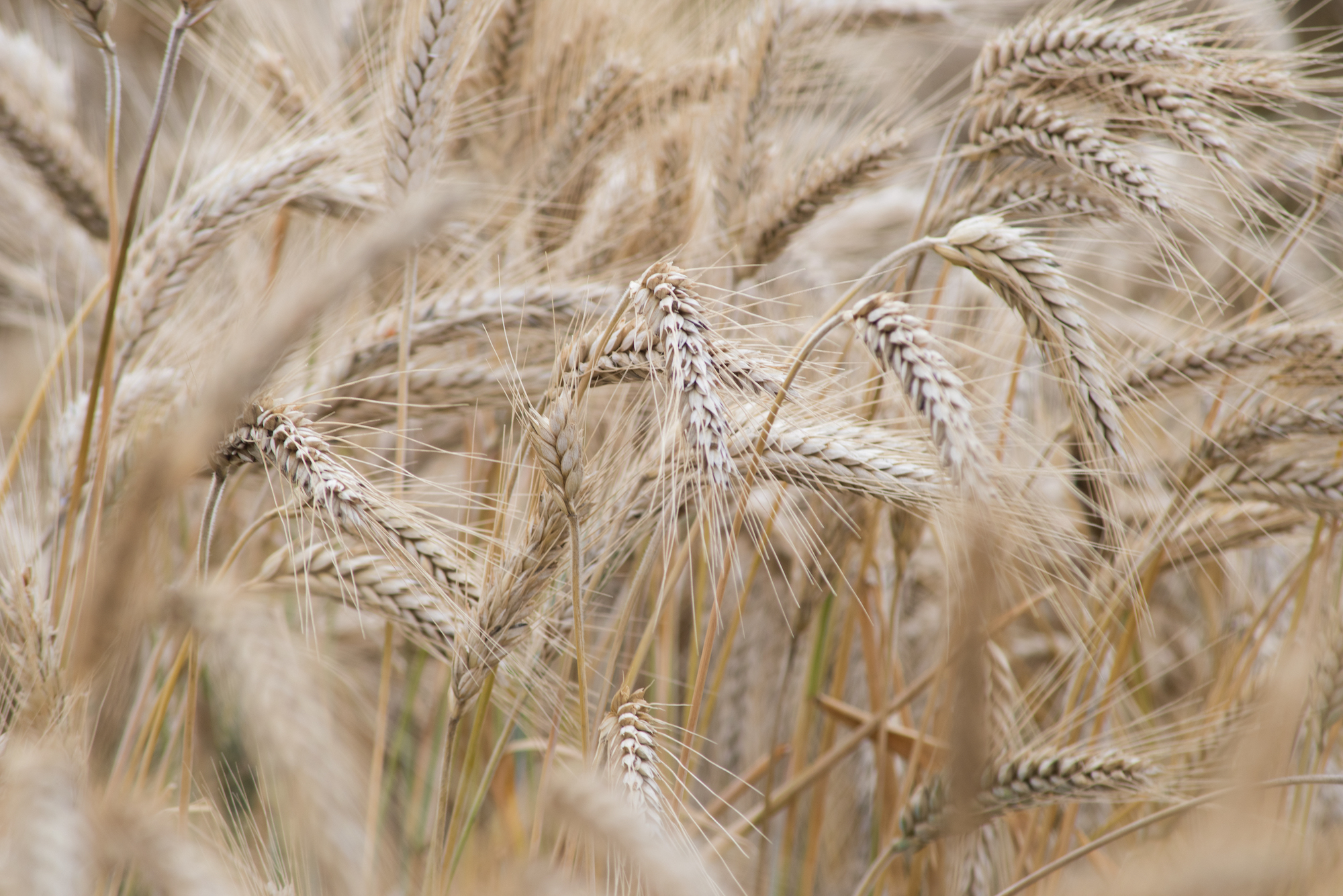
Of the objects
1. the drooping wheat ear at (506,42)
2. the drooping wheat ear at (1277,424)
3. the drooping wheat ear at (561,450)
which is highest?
the drooping wheat ear at (506,42)

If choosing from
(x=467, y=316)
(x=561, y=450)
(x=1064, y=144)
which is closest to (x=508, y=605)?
(x=561, y=450)

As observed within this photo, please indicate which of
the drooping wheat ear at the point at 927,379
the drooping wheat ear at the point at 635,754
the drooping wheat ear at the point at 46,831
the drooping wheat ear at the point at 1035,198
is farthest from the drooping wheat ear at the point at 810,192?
the drooping wheat ear at the point at 46,831

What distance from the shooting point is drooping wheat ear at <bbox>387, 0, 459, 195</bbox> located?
1.21 meters

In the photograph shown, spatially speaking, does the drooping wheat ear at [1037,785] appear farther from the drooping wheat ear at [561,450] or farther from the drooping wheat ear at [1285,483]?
the drooping wheat ear at [561,450]

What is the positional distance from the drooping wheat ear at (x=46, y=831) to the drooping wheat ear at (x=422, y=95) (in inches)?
34.5

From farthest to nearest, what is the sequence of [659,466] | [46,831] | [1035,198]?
[1035,198] → [659,466] → [46,831]

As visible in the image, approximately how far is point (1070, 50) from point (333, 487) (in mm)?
1170

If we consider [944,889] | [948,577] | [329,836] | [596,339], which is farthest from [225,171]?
[944,889]

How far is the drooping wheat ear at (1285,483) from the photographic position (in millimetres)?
1180

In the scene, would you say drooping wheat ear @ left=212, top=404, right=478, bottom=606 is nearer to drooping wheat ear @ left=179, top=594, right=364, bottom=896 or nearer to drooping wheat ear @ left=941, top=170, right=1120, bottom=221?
drooping wheat ear @ left=179, top=594, right=364, bottom=896

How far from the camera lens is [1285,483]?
4.04ft

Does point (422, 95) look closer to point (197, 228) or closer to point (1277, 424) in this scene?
point (197, 228)

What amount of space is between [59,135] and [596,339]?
133 centimetres

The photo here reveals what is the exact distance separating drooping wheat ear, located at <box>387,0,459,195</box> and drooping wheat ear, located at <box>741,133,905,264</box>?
0.54m
